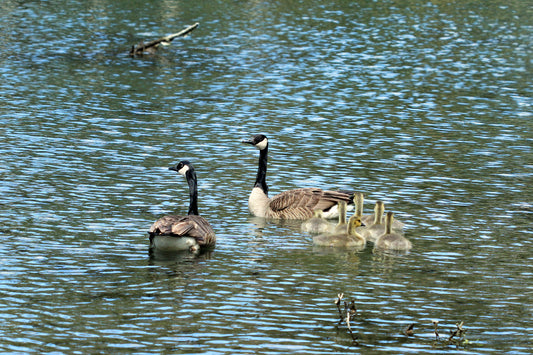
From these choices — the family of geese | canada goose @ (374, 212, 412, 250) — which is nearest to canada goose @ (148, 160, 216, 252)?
the family of geese

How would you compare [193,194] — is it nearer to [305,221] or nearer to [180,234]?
[180,234]

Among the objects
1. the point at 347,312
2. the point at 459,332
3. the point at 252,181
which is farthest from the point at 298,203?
the point at 459,332

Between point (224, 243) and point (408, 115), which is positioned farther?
point (408, 115)

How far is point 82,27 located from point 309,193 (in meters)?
38.6

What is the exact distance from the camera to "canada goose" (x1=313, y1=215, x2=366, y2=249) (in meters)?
18.8

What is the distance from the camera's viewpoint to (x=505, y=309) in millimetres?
15148

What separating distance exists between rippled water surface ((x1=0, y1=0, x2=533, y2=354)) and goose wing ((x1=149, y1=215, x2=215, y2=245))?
1.31 ft

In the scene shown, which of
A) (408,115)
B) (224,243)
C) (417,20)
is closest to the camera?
(224,243)

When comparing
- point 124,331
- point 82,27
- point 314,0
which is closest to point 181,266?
point 124,331

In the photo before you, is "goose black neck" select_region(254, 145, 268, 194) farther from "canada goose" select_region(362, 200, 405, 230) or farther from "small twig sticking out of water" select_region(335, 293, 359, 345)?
"small twig sticking out of water" select_region(335, 293, 359, 345)

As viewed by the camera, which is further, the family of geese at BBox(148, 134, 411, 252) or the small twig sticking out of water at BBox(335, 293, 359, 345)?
the family of geese at BBox(148, 134, 411, 252)

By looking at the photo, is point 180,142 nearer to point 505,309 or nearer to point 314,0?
point 505,309

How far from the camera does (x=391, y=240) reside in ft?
61.3

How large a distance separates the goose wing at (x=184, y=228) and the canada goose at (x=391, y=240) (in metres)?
3.37
